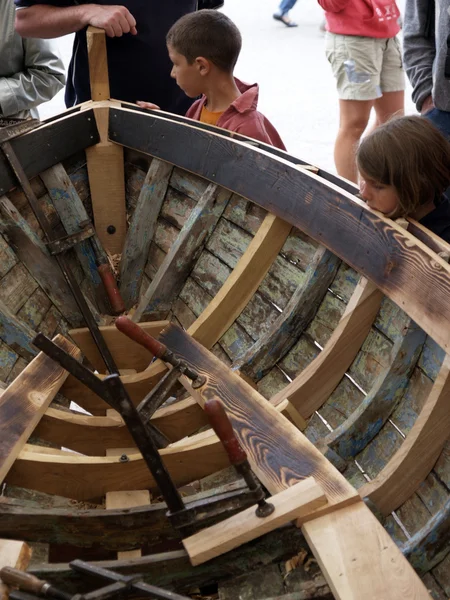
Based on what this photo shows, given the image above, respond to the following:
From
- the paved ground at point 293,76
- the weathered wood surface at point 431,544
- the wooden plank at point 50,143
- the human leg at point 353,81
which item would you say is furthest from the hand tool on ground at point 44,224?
the paved ground at point 293,76

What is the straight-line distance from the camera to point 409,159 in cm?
261

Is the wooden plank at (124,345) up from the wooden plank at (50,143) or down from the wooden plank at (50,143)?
down

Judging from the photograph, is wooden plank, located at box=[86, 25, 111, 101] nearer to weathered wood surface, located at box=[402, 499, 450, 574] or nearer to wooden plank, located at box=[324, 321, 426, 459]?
wooden plank, located at box=[324, 321, 426, 459]

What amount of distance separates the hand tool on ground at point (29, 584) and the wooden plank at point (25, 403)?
66cm

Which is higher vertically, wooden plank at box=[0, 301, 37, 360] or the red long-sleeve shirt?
the red long-sleeve shirt

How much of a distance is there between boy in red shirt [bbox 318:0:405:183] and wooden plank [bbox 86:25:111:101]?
1.53 m

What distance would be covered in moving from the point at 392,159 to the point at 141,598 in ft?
4.99

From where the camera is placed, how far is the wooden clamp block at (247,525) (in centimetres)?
213

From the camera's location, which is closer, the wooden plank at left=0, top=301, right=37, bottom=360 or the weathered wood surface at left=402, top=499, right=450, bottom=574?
the weathered wood surface at left=402, top=499, right=450, bottom=574

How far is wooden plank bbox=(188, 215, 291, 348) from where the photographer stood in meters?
3.33

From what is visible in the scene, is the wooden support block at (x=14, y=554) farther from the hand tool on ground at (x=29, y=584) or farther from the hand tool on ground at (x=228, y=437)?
the hand tool on ground at (x=228, y=437)

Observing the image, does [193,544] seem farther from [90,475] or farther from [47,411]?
[47,411]

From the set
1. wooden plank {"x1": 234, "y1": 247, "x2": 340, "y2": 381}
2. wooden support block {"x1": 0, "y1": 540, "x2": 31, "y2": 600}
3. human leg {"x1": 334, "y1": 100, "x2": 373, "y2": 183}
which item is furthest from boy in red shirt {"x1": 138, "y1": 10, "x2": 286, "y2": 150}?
wooden support block {"x1": 0, "y1": 540, "x2": 31, "y2": 600}

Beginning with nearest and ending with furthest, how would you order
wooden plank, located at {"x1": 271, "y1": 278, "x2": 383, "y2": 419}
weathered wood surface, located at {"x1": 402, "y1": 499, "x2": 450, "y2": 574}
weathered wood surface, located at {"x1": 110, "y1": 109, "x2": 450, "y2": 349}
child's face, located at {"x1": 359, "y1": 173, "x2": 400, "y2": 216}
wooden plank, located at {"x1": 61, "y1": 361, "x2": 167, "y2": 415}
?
weathered wood surface, located at {"x1": 402, "y1": 499, "x2": 450, "y2": 574} → weathered wood surface, located at {"x1": 110, "y1": 109, "x2": 450, "y2": 349} → child's face, located at {"x1": 359, "y1": 173, "x2": 400, "y2": 216} → wooden plank, located at {"x1": 271, "y1": 278, "x2": 383, "y2": 419} → wooden plank, located at {"x1": 61, "y1": 361, "x2": 167, "y2": 415}
